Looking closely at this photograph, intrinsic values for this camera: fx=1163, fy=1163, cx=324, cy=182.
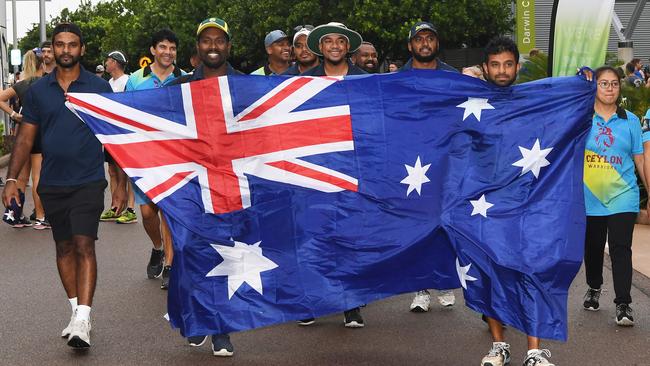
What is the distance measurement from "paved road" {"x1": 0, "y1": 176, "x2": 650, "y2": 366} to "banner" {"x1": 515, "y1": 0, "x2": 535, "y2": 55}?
55.6ft

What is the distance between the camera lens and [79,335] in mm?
6676

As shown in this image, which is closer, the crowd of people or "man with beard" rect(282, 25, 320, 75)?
the crowd of people

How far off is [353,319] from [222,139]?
1.59 meters

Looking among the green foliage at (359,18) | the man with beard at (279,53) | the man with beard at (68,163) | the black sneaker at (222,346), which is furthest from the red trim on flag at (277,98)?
the green foliage at (359,18)

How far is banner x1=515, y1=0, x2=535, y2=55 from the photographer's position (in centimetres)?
2564

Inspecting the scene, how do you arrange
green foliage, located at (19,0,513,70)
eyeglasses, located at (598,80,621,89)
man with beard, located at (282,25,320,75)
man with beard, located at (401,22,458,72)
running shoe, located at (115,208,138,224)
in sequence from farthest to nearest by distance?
1. green foliage, located at (19,0,513,70)
2. running shoe, located at (115,208,138,224)
3. man with beard, located at (282,25,320,75)
4. man with beard, located at (401,22,458,72)
5. eyeglasses, located at (598,80,621,89)

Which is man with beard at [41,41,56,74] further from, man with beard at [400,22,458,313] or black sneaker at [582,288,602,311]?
black sneaker at [582,288,602,311]

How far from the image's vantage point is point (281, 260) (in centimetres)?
652

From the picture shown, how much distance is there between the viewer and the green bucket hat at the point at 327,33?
8156mm

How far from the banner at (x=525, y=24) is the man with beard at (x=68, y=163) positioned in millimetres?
19056

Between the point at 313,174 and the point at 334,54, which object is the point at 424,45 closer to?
the point at 334,54

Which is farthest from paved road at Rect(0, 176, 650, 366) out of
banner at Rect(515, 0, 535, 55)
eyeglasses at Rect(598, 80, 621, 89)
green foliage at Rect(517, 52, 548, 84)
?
banner at Rect(515, 0, 535, 55)

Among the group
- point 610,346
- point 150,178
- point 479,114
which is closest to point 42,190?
point 150,178

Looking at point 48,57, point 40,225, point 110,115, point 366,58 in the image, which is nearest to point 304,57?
point 366,58
